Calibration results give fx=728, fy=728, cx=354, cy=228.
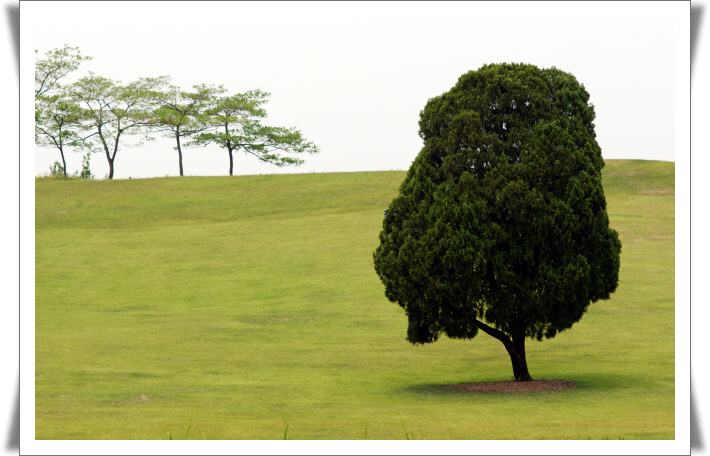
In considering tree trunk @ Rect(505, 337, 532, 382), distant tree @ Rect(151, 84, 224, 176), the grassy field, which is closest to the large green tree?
tree trunk @ Rect(505, 337, 532, 382)

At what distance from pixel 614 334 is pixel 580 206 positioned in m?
9.65

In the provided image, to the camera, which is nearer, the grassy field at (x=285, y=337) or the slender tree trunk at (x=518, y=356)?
the grassy field at (x=285, y=337)

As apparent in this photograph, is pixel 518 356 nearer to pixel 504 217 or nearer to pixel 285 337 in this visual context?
pixel 504 217

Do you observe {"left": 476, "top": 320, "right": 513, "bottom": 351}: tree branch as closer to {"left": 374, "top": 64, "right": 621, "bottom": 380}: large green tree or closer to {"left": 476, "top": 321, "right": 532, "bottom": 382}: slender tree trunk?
{"left": 476, "top": 321, "right": 532, "bottom": 382}: slender tree trunk

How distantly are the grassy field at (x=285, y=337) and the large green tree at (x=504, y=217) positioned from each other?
6.77 ft

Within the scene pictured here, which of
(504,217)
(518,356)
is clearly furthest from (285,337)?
(504,217)

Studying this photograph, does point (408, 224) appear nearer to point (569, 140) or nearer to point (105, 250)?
point (569, 140)

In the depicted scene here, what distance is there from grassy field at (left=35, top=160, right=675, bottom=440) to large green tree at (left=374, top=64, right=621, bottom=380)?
81.3 inches

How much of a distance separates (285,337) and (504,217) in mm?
10497

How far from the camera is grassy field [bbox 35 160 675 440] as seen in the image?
13.2m

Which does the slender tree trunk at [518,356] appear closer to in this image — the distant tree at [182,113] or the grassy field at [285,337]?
the grassy field at [285,337]

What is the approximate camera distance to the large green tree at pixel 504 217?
1594 centimetres

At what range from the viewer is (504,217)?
1648 centimetres

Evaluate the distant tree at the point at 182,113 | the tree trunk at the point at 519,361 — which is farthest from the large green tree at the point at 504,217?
the distant tree at the point at 182,113
